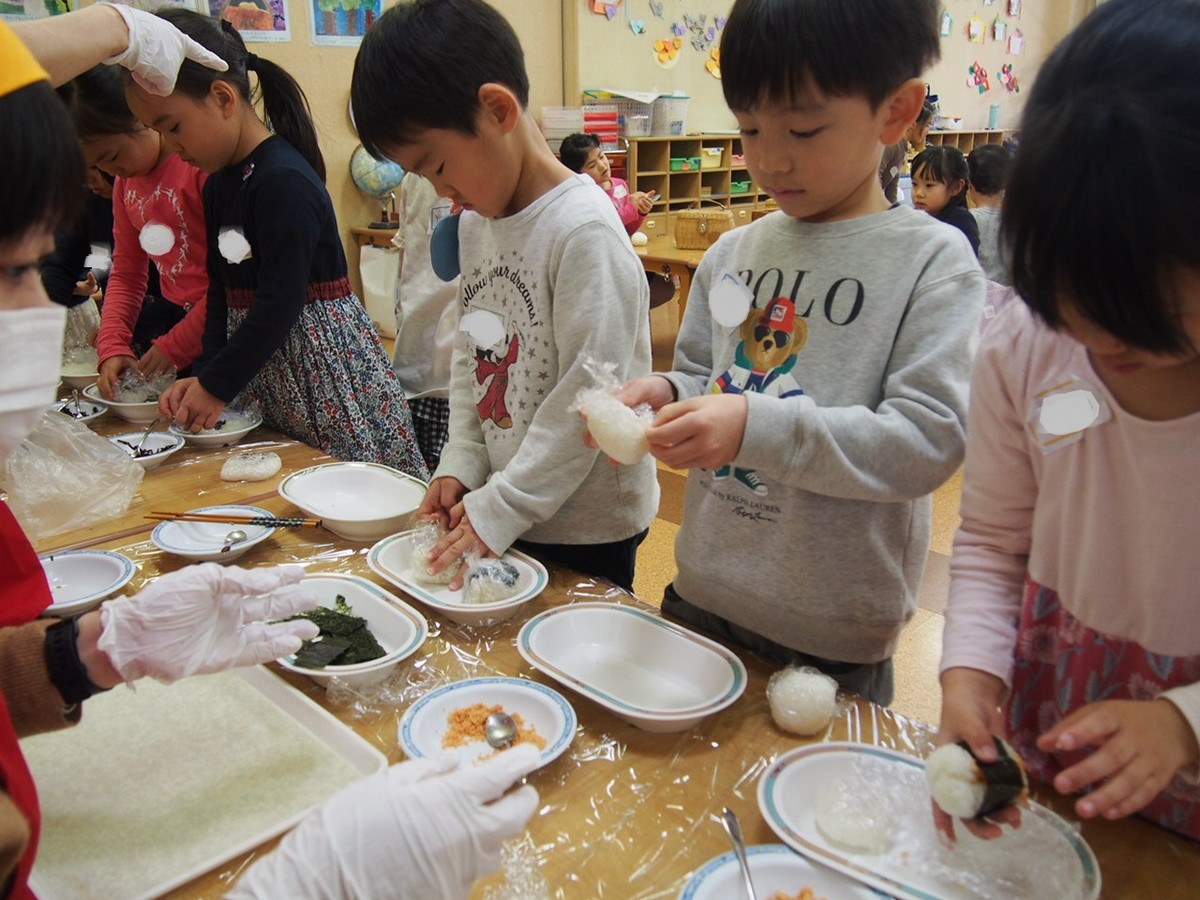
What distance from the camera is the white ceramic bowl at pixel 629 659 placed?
978 mm

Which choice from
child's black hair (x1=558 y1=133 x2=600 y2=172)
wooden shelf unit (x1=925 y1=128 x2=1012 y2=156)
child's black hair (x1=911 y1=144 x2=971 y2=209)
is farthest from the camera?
wooden shelf unit (x1=925 y1=128 x2=1012 y2=156)

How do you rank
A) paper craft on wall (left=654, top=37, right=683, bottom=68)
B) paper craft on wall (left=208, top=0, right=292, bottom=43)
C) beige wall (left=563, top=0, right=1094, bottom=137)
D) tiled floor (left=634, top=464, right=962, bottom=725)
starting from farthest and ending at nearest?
paper craft on wall (left=654, top=37, right=683, bottom=68)
beige wall (left=563, top=0, right=1094, bottom=137)
paper craft on wall (left=208, top=0, right=292, bottom=43)
tiled floor (left=634, top=464, right=962, bottom=725)

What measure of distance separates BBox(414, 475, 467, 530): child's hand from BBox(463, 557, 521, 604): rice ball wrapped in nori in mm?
207

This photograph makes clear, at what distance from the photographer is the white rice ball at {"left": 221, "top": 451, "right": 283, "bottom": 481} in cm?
170

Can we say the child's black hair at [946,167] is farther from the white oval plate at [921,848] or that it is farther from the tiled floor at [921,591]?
the white oval plate at [921,848]

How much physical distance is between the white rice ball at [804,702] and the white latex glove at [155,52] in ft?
5.46

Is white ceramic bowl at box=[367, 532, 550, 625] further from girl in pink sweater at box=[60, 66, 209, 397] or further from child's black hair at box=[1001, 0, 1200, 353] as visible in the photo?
girl in pink sweater at box=[60, 66, 209, 397]

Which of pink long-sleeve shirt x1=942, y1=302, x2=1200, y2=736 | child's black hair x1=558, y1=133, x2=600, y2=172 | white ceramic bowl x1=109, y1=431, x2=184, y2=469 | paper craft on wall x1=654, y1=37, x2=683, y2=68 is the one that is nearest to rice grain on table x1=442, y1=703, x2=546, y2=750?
pink long-sleeve shirt x1=942, y1=302, x2=1200, y2=736

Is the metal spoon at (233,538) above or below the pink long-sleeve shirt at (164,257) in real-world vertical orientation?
below

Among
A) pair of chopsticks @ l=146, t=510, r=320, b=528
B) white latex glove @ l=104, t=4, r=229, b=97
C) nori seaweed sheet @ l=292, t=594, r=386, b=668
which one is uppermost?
white latex glove @ l=104, t=4, r=229, b=97

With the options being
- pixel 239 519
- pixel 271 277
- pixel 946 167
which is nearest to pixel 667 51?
pixel 946 167

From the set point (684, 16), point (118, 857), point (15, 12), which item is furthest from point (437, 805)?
point (684, 16)

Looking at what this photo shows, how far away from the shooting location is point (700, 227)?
16.7 ft

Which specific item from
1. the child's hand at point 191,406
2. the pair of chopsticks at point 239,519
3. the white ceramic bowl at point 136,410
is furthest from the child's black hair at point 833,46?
the white ceramic bowl at point 136,410
